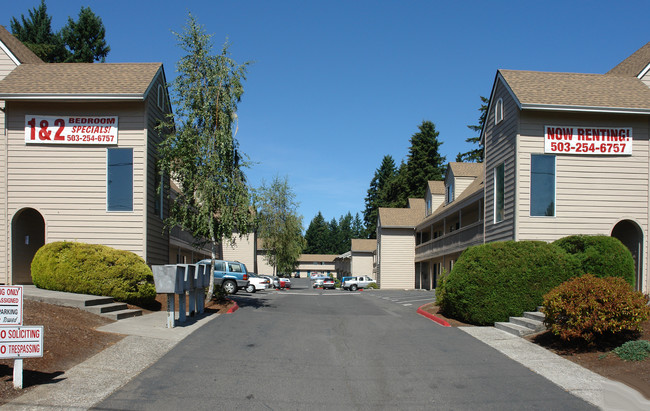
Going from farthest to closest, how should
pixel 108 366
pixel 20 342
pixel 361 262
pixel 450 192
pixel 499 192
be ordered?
pixel 361 262 → pixel 450 192 → pixel 499 192 → pixel 108 366 → pixel 20 342

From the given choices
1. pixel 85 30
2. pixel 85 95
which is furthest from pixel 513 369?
pixel 85 30

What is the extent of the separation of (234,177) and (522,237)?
33.0 feet

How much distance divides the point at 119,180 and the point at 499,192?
13.6 m

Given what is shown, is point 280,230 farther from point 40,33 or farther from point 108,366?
point 108,366

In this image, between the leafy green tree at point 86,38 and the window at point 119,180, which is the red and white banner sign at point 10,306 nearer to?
the window at point 119,180

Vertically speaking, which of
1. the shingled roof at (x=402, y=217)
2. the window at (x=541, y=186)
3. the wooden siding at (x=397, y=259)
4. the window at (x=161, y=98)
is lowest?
the wooden siding at (x=397, y=259)

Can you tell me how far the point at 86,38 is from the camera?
49.8 m

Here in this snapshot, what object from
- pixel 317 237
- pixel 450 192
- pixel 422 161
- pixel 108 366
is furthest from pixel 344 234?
pixel 108 366

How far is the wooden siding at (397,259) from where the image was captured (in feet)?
149

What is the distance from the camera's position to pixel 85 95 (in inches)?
695

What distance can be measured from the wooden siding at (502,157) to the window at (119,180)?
13.1 meters

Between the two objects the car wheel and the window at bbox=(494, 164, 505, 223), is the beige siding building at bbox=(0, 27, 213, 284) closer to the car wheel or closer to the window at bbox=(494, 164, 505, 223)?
the car wheel

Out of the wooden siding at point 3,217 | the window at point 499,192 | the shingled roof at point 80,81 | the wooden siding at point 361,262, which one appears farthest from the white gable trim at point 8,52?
the wooden siding at point 361,262

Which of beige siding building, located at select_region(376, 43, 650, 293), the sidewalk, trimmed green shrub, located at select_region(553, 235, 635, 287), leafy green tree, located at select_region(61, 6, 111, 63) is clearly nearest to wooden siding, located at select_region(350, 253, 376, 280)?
leafy green tree, located at select_region(61, 6, 111, 63)
